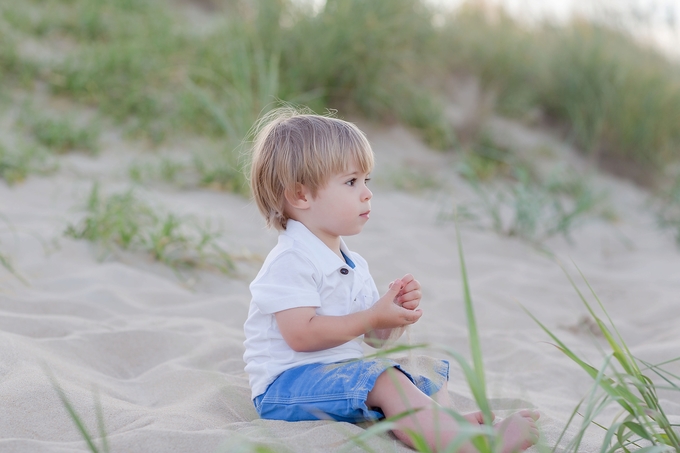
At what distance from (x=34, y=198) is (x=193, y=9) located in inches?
173

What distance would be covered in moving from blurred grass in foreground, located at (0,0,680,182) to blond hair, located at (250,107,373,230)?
2.16 m

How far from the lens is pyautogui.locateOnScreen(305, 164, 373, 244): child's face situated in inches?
69.2

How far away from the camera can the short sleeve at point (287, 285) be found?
1.65 metres

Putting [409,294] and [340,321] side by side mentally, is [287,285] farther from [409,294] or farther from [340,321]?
[409,294]

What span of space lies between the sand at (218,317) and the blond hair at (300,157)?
56 centimetres

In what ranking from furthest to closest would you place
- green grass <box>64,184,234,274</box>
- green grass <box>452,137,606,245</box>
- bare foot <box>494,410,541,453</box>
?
green grass <box>452,137,606,245</box>, green grass <box>64,184,234,274</box>, bare foot <box>494,410,541,453</box>

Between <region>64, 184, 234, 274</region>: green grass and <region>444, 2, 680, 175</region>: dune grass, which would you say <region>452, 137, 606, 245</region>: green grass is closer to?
<region>444, 2, 680, 175</region>: dune grass

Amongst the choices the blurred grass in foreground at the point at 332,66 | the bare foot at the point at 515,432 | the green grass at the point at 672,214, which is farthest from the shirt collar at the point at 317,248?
the green grass at the point at 672,214

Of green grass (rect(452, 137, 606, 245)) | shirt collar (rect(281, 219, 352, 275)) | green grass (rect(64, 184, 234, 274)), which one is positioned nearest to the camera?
shirt collar (rect(281, 219, 352, 275))

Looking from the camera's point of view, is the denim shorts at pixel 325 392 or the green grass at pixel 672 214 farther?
the green grass at pixel 672 214

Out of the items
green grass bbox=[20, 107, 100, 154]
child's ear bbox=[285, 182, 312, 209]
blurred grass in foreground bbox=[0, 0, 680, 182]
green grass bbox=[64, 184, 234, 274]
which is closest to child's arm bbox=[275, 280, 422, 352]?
child's ear bbox=[285, 182, 312, 209]

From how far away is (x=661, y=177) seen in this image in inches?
250

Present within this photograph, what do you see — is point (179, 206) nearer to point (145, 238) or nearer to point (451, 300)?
point (145, 238)

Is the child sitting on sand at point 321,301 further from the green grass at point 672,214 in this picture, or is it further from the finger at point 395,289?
the green grass at point 672,214
